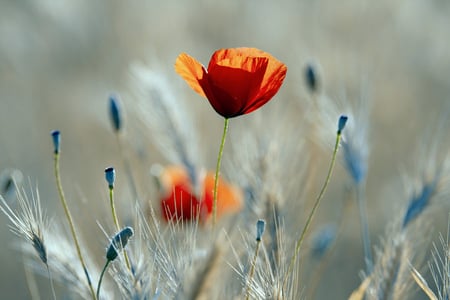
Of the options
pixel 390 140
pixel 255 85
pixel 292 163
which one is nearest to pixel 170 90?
pixel 292 163

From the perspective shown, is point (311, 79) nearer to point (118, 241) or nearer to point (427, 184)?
point (427, 184)

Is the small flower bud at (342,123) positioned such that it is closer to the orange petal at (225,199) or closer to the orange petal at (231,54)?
the orange petal at (231,54)

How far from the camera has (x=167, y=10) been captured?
2414 millimetres

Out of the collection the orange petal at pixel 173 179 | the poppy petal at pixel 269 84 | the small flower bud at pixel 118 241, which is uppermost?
the poppy petal at pixel 269 84

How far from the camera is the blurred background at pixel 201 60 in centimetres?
220

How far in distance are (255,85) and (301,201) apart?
0.20 metres

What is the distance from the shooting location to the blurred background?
220cm

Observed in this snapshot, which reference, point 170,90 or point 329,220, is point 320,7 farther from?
point 170,90

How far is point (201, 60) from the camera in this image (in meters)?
2.29

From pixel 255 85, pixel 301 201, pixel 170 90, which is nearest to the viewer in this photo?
pixel 255 85

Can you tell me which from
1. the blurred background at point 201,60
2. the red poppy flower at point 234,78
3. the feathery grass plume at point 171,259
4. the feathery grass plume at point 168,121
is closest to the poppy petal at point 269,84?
the red poppy flower at point 234,78

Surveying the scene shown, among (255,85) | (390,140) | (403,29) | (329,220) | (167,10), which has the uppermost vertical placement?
(167,10)

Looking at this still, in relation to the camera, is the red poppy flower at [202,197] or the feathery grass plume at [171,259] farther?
the red poppy flower at [202,197]

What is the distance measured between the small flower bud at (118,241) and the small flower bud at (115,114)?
0.33m
